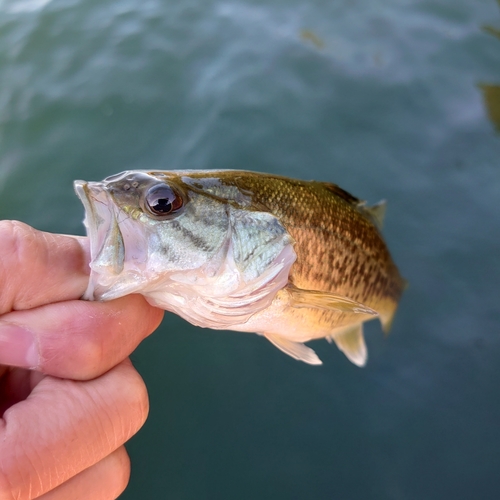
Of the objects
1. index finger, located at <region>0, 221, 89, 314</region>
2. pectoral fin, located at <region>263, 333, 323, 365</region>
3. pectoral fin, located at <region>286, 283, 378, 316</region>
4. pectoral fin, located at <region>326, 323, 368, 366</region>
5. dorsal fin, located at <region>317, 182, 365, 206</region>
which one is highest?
index finger, located at <region>0, 221, 89, 314</region>

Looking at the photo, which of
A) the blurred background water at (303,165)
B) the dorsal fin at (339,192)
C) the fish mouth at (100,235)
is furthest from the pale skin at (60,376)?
the blurred background water at (303,165)

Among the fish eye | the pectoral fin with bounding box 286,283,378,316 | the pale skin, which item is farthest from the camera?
the pectoral fin with bounding box 286,283,378,316

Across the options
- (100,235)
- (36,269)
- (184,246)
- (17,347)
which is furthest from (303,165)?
(17,347)

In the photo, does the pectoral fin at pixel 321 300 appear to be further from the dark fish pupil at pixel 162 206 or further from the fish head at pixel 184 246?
the dark fish pupil at pixel 162 206

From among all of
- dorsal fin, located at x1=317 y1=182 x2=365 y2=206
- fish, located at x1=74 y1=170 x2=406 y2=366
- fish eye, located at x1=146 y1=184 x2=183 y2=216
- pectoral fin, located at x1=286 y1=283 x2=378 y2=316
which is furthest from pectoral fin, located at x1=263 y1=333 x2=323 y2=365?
fish eye, located at x1=146 y1=184 x2=183 y2=216

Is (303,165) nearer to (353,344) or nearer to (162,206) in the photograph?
(353,344)

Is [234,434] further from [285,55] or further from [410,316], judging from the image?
[285,55]

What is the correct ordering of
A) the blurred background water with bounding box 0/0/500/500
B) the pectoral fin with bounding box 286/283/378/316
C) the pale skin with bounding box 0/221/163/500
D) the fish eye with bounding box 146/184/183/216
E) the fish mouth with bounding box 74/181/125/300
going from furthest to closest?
the blurred background water with bounding box 0/0/500/500 → the pectoral fin with bounding box 286/283/378/316 → the fish eye with bounding box 146/184/183/216 → the fish mouth with bounding box 74/181/125/300 → the pale skin with bounding box 0/221/163/500

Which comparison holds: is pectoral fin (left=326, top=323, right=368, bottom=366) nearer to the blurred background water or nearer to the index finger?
the blurred background water
